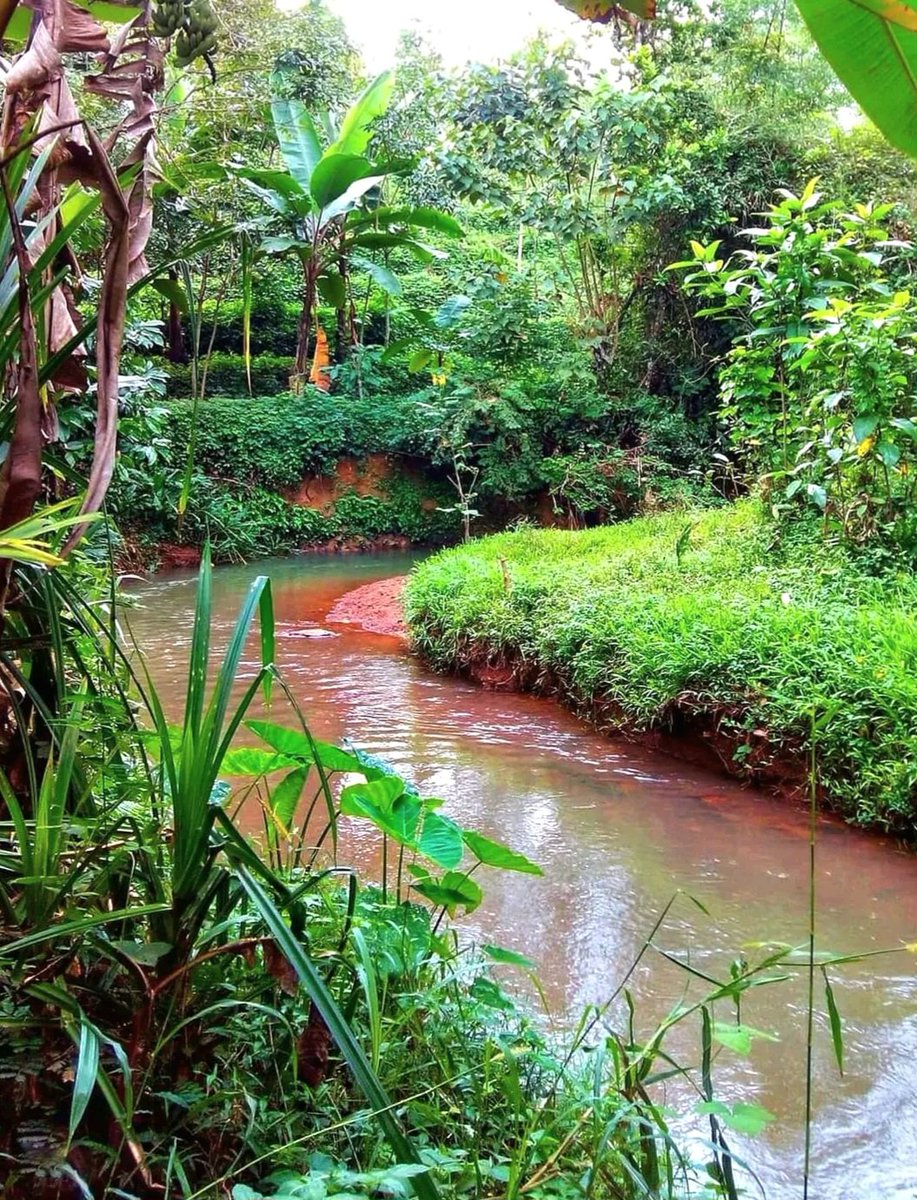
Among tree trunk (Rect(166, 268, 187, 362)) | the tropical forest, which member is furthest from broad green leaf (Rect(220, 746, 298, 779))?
tree trunk (Rect(166, 268, 187, 362))

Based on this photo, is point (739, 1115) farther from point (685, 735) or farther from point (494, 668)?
point (494, 668)

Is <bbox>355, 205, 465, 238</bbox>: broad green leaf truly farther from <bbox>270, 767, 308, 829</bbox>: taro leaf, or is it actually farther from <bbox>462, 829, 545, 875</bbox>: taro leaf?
<bbox>462, 829, 545, 875</bbox>: taro leaf

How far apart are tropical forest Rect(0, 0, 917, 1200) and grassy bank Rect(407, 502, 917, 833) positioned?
0.03 meters

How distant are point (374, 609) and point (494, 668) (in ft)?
7.83

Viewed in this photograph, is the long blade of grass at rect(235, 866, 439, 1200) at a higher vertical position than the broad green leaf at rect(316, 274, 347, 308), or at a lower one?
lower

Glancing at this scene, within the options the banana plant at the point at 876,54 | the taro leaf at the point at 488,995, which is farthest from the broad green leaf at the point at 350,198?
the taro leaf at the point at 488,995

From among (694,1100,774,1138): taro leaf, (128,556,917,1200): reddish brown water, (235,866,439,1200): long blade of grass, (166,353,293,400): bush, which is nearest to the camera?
(235,866,439,1200): long blade of grass

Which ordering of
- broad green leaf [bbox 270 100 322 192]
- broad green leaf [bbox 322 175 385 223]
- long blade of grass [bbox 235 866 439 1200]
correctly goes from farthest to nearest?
1. broad green leaf [bbox 270 100 322 192]
2. broad green leaf [bbox 322 175 385 223]
3. long blade of grass [bbox 235 866 439 1200]

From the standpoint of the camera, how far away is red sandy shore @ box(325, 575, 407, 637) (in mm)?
6902

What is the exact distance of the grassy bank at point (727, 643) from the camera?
321 centimetres

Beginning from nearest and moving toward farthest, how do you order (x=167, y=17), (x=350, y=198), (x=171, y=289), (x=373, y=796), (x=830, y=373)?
(x=373, y=796)
(x=167, y=17)
(x=171, y=289)
(x=830, y=373)
(x=350, y=198)

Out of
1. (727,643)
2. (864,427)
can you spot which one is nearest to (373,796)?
(727,643)

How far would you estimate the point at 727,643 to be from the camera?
386cm

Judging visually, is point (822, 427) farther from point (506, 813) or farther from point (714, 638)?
point (506, 813)
